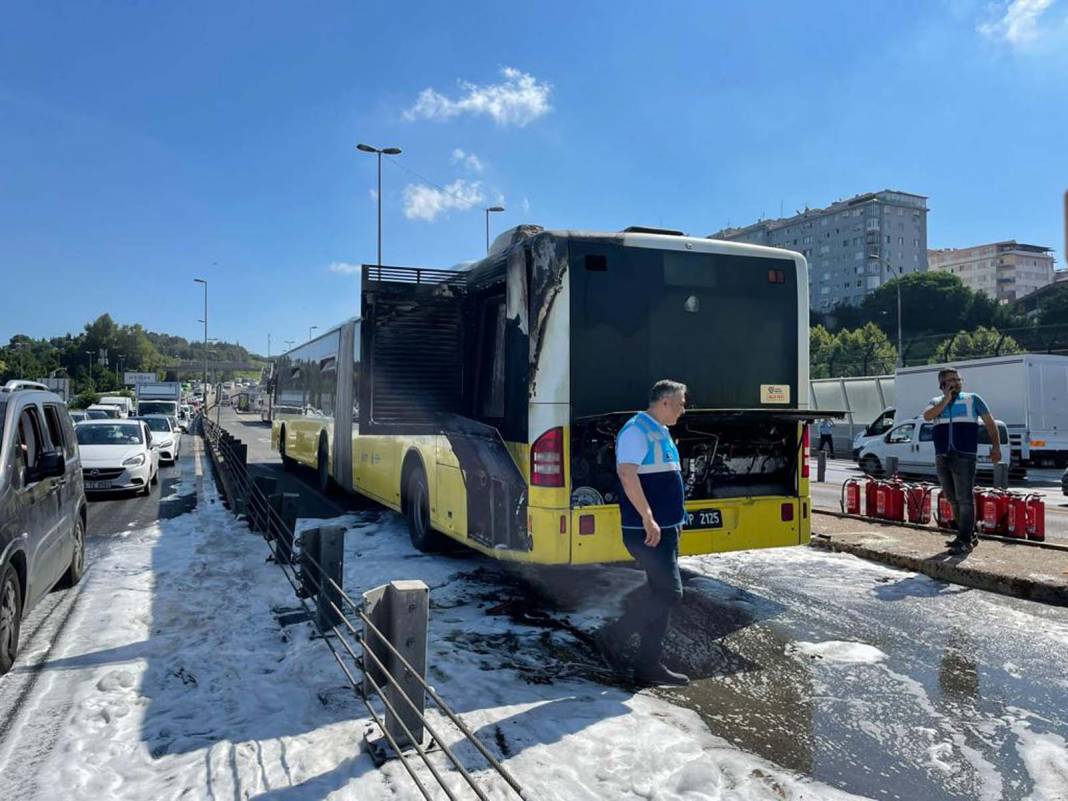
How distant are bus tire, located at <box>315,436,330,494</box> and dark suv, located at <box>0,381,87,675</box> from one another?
6.59 m

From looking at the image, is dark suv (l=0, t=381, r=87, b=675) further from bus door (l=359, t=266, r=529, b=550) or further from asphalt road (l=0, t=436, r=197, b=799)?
bus door (l=359, t=266, r=529, b=550)

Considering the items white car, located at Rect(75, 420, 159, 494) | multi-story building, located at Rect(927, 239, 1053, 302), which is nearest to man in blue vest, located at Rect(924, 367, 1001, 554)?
white car, located at Rect(75, 420, 159, 494)

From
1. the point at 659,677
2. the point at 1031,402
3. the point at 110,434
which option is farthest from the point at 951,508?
the point at 110,434

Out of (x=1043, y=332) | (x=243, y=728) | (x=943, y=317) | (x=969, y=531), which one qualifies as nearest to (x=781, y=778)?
(x=243, y=728)

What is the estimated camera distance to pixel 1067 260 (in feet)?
11.5

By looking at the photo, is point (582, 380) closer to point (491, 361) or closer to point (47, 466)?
point (491, 361)

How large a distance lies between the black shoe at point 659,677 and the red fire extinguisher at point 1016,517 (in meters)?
5.99

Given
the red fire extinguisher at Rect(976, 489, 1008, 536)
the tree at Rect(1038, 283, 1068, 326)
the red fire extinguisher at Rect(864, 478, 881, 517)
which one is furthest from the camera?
the tree at Rect(1038, 283, 1068, 326)

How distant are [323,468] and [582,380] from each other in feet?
30.4

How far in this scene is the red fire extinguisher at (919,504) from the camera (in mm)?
9758

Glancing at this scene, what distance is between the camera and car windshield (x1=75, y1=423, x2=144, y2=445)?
1490 centimetres

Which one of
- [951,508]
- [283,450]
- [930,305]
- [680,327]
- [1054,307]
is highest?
[930,305]

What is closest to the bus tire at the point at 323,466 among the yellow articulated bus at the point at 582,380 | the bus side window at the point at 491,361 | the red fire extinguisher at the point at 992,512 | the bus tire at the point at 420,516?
the bus tire at the point at 420,516

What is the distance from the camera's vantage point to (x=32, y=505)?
17.2 ft
